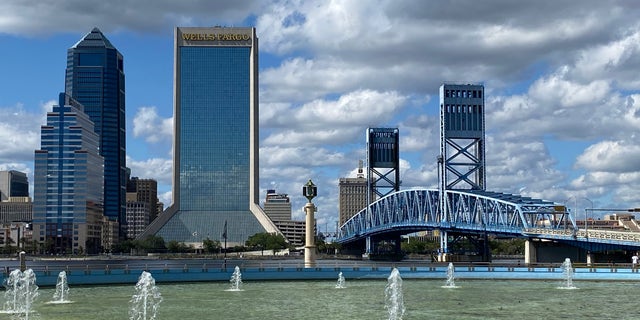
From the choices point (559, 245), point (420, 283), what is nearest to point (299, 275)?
point (420, 283)

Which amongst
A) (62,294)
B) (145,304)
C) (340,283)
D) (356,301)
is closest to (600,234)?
(340,283)

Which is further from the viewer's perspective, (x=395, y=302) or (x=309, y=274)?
(x=309, y=274)

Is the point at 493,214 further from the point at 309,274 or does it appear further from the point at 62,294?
the point at 62,294

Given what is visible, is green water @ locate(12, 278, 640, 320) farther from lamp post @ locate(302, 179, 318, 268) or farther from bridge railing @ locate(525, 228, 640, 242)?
bridge railing @ locate(525, 228, 640, 242)

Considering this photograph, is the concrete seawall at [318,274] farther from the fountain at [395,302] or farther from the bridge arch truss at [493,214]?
the bridge arch truss at [493,214]

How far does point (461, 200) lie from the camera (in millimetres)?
184250

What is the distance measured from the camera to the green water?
56219mm

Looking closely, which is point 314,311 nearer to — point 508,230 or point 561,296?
point 561,296

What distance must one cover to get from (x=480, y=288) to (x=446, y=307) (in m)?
20.0

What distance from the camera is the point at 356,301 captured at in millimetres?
66250

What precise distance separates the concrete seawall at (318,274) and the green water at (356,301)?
412 centimetres

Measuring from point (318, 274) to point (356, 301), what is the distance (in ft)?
95.3

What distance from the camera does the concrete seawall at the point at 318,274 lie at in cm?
8875

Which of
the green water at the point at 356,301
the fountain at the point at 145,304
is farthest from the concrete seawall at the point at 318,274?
the fountain at the point at 145,304
